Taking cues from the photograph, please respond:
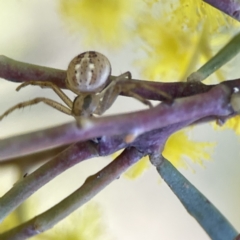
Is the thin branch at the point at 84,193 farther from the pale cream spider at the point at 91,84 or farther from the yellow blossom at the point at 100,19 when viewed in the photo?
the yellow blossom at the point at 100,19

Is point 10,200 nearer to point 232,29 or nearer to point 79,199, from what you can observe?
point 79,199

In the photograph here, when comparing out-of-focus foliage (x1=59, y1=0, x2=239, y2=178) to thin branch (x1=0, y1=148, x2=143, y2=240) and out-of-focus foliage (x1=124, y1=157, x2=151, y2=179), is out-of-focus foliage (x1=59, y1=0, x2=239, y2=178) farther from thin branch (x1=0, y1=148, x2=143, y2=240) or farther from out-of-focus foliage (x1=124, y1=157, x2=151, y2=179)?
thin branch (x1=0, y1=148, x2=143, y2=240)

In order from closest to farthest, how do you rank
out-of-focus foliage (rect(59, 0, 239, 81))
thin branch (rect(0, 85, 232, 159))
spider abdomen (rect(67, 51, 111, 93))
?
thin branch (rect(0, 85, 232, 159)), spider abdomen (rect(67, 51, 111, 93)), out-of-focus foliage (rect(59, 0, 239, 81))

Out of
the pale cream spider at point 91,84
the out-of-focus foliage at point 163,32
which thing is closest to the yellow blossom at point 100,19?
the out-of-focus foliage at point 163,32

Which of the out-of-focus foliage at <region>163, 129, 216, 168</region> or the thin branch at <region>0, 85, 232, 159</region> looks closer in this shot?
the thin branch at <region>0, 85, 232, 159</region>

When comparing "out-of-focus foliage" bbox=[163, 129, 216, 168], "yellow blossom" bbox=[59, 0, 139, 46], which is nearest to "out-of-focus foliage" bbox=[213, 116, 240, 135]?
"out-of-focus foliage" bbox=[163, 129, 216, 168]

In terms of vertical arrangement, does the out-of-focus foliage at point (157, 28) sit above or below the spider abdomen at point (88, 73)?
above
